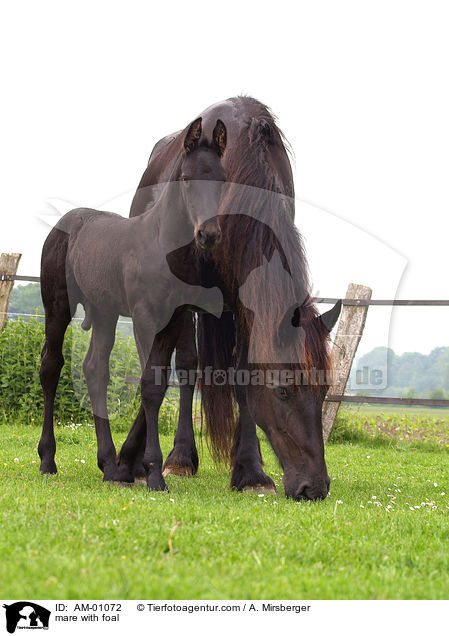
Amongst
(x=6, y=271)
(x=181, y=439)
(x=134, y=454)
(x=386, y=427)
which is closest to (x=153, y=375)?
(x=134, y=454)

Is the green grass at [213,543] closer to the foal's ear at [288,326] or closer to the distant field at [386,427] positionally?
the foal's ear at [288,326]

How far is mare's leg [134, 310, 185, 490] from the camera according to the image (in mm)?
4105

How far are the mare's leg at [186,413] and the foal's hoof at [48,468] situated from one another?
1055mm

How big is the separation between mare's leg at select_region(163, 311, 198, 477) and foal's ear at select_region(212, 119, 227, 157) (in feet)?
4.87

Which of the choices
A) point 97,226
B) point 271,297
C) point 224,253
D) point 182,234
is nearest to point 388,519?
point 271,297

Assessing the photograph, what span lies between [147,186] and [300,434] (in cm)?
321

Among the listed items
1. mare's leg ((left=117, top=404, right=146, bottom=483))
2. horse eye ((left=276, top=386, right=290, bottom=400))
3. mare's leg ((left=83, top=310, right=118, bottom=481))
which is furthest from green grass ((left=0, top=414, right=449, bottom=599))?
horse eye ((left=276, top=386, right=290, bottom=400))

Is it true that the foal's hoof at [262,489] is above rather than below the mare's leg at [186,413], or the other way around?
below

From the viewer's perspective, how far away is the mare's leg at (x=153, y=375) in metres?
4.11

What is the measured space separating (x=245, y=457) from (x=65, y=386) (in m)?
4.78

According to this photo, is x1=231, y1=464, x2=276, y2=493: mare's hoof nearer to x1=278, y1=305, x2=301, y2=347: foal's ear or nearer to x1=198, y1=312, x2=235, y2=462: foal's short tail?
x1=198, y1=312, x2=235, y2=462: foal's short tail

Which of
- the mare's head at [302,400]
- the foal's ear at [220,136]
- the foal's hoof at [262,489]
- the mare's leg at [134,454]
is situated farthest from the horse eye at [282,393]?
the foal's ear at [220,136]
